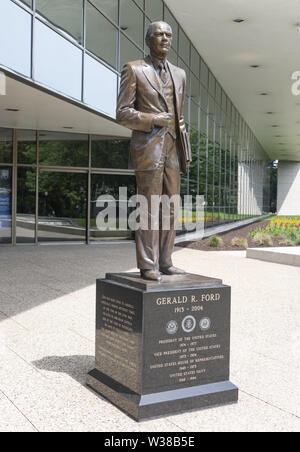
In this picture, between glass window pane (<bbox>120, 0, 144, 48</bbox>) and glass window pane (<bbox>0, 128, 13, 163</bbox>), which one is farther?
glass window pane (<bbox>0, 128, 13, 163</bbox>)

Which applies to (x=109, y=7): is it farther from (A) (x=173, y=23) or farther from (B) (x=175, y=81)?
(B) (x=175, y=81)

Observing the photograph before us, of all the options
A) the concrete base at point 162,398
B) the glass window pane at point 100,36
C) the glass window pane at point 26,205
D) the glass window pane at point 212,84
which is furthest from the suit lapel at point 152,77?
the glass window pane at point 212,84

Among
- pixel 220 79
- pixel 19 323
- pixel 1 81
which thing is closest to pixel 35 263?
pixel 1 81

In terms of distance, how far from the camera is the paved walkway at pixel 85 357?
3.97 m

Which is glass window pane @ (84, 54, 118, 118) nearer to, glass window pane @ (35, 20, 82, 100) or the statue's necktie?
glass window pane @ (35, 20, 82, 100)

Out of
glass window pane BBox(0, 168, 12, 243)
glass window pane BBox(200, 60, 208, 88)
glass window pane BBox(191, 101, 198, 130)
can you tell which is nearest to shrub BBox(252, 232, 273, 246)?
glass window pane BBox(191, 101, 198, 130)

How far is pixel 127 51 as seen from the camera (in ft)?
52.5

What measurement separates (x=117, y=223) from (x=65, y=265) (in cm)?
746

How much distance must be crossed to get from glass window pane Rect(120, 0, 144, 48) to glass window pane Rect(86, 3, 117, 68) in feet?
1.99

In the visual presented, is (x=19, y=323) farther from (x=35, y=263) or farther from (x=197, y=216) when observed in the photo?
(x=197, y=216)

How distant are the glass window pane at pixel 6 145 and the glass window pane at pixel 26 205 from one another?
0.57 metres

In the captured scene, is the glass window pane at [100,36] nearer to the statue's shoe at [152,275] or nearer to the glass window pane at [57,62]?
the glass window pane at [57,62]

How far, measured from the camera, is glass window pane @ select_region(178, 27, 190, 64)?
62.9ft

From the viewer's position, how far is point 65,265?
12.8 metres
